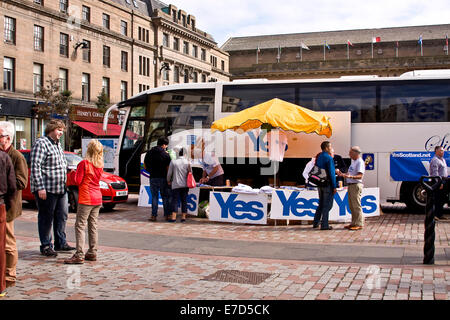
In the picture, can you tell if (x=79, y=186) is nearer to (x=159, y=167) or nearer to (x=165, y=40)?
(x=159, y=167)

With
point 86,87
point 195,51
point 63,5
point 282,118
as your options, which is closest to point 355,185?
point 282,118

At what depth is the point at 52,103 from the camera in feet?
117

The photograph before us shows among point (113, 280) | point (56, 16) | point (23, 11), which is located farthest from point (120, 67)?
point (113, 280)

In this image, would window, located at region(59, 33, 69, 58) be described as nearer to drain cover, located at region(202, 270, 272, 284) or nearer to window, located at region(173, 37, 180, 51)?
window, located at region(173, 37, 180, 51)

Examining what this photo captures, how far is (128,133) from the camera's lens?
16.2m

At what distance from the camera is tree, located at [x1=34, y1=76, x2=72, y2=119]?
35.6 m

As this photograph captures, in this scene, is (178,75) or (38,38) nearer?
(38,38)

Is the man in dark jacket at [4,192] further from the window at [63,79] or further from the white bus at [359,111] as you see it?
the window at [63,79]

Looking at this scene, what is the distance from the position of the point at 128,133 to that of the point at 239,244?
8342mm

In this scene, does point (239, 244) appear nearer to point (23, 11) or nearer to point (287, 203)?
point (287, 203)

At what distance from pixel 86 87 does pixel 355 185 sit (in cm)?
3696

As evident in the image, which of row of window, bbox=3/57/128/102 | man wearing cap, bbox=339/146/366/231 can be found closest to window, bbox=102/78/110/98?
row of window, bbox=3/57/128/102

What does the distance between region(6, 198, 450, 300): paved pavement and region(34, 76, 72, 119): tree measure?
86.4 ft

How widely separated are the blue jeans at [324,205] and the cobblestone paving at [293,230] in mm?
258
